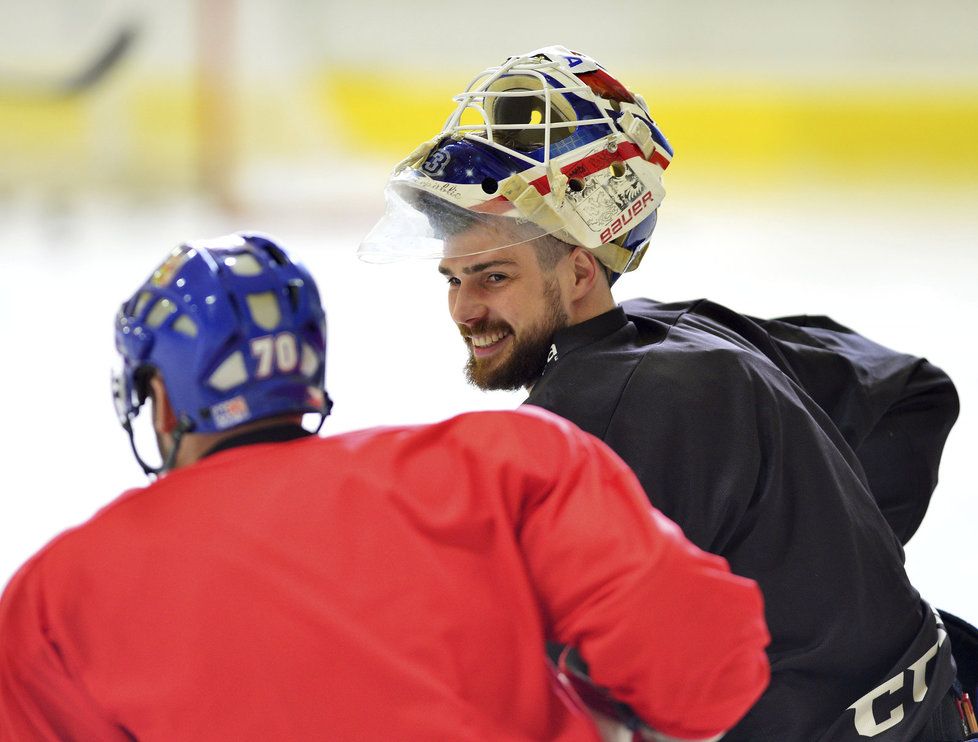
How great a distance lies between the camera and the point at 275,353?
121cm

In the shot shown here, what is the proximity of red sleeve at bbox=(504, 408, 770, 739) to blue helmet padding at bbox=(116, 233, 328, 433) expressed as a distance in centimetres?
24

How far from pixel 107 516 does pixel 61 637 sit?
111 millimetres

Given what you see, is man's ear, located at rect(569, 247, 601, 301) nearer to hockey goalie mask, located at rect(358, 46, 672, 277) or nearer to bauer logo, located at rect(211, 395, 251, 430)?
hockey goalie mask, located at rect(358, 46, 672, 277)

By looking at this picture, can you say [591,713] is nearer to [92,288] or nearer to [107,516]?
[107,516]

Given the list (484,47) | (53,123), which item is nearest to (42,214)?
(53,123)

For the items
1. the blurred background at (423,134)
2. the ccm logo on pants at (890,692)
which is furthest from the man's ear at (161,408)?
the blurred background at (423,134)

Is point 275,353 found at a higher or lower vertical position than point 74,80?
higher

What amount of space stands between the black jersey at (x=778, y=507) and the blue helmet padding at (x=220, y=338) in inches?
22.4

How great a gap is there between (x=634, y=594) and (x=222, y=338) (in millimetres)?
435

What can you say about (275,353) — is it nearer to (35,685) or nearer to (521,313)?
A: (35,685)

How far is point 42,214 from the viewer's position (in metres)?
6.39

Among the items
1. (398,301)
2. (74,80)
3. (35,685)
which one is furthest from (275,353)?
(74,80)

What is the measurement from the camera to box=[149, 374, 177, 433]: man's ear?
1233 mm

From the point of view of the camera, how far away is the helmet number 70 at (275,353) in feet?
3.94
